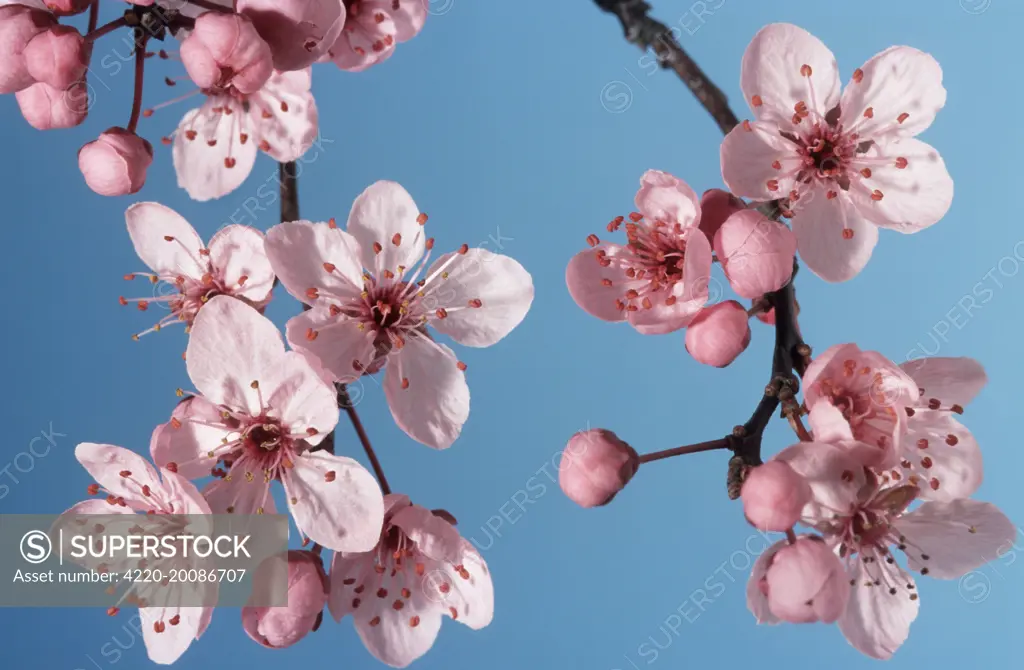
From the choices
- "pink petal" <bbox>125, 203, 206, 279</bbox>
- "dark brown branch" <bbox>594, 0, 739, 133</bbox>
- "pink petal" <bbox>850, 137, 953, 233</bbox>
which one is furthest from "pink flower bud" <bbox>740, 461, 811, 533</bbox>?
"pink petal" <bbox>125, 203, 206, 279</bbox>

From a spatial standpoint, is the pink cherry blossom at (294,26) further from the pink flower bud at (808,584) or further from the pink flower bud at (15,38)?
the pink flower bud at (808,584)

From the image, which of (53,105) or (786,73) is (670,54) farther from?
(53,105)

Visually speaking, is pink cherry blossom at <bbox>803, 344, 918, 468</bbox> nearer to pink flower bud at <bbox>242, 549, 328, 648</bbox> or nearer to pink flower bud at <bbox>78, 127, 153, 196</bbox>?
pink flower bud at <bbox>242, 549, 328, 648</bbox>

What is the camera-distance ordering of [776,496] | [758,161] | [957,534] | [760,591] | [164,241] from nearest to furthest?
[776,496] → [760,591] → [957,534] → [758,161] → [164,241]

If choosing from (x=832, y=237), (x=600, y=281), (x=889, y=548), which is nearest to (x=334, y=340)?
(x=600, y=281)

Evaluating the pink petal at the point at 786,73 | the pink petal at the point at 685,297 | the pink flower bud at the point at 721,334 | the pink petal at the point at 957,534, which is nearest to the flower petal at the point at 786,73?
the pink petal at the point at 786,73

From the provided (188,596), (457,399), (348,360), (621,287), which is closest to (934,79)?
(621,287)
